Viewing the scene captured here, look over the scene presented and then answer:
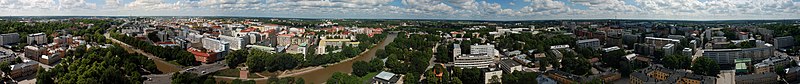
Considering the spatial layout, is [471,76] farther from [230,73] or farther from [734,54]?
[734,54]

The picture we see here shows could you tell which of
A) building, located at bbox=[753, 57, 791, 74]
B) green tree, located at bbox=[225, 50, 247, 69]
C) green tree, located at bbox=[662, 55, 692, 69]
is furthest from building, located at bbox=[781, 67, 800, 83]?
green tree, located at bbox=[225, 50, 247, 69]

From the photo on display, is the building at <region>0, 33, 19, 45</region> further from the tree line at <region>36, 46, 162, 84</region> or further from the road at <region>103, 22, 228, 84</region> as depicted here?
A: the road at <region>103, 22, 228, 84</region>

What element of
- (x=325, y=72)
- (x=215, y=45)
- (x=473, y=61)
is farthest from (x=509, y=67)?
(x=215, y=45)

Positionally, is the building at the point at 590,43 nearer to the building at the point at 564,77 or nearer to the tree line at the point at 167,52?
the building at the point at 564,77

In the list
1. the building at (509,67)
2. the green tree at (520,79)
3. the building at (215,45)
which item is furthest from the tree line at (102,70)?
the building at (509,67)

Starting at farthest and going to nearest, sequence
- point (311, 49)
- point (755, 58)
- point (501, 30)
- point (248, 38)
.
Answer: point (501, 30), point (248, 38), point (755, 58), point (311, 49)

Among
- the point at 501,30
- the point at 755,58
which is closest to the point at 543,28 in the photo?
the point at 501,30

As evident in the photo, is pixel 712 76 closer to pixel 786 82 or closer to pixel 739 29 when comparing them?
pixel 786 82
